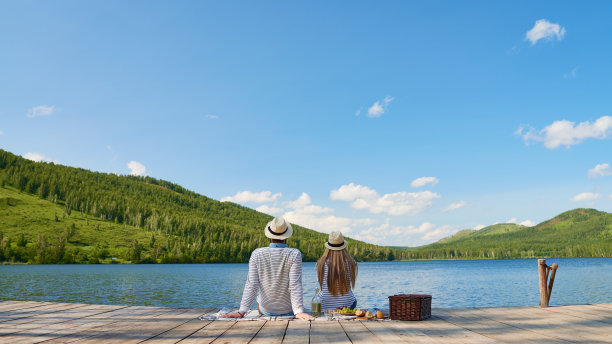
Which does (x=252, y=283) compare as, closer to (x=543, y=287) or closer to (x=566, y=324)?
(x=566, y=324)

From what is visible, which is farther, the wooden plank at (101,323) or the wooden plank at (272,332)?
the wooden plank at (101,323)

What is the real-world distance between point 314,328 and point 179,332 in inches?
99.5

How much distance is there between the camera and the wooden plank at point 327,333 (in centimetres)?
681

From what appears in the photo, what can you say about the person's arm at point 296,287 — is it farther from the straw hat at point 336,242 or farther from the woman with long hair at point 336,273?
the straw hat at point 336,242

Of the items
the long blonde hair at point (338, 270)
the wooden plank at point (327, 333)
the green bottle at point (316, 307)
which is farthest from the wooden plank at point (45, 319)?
the long blonde hair at point (338, 270)

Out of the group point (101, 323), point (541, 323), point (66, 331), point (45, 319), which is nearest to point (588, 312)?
point (541, 323)

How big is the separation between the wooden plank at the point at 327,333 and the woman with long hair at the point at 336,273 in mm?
1406

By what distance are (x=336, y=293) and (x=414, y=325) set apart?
225cm

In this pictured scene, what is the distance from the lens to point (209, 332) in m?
7.73

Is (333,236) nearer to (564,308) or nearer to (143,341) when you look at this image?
(143,341)

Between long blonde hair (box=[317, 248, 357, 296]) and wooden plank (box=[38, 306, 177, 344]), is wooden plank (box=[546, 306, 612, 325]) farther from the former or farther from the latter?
wooden plank (box=[38, 306, 177, 344])

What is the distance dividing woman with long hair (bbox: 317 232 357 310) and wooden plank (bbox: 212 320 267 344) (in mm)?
1989

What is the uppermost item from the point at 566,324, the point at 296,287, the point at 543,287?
the point at 296,287

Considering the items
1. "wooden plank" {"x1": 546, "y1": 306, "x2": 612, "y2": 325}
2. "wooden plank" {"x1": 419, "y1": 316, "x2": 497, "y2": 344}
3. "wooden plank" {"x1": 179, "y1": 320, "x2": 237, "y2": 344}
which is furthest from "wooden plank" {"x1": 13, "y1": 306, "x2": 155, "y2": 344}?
"wooden plank" {"x1": 546, "y1": 306, "x2": 612, "y2": 325}
